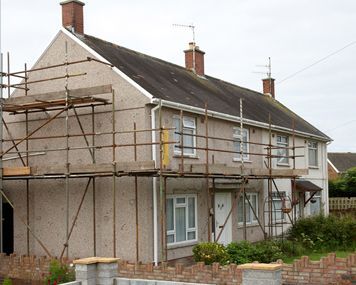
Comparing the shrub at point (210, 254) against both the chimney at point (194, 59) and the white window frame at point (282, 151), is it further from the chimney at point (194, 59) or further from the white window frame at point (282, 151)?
the chimney at point (194, 59)

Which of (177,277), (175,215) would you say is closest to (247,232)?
(175,215)

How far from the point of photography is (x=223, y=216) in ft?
66.2

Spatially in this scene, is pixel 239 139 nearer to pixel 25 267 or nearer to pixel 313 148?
pixel 313 148

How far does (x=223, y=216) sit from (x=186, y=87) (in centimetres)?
494

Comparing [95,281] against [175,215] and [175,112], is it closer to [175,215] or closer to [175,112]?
[175,215]

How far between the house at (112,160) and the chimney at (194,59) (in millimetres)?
4194

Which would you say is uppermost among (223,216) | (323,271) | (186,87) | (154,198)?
(186,87)

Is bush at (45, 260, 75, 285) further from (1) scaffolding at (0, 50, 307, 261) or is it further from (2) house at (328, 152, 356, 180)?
(2) house at (328, 152, 356, 180)

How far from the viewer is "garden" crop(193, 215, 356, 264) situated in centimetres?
1652

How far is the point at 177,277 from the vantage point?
1217 centimetres

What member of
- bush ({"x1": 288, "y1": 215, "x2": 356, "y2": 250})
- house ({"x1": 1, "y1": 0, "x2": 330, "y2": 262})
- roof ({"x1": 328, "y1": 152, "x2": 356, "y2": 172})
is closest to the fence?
bush ({"x1": 288, "y1": 215, "x2": 356, "y2": 250})

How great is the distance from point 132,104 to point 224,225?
532 cm

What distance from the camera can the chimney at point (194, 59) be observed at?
2533cm

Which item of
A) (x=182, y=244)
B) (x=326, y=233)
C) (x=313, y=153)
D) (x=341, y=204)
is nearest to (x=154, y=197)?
(x=182, y=244)
